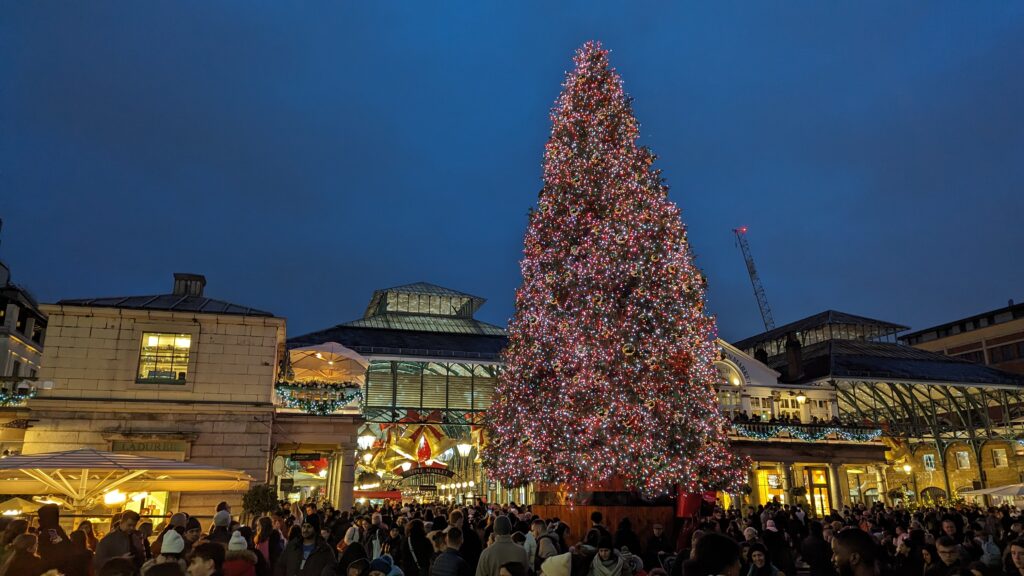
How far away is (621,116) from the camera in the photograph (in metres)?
19.5

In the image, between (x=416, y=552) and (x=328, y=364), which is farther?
(x=328, y=364)

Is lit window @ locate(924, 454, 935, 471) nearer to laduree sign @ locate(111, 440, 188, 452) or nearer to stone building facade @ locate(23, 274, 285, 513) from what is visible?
stone building facade @ locate(23, 274, 285, 513)

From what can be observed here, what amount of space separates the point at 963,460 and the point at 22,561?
1769 inches

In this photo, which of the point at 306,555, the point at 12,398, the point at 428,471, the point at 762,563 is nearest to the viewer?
the point at 762,563

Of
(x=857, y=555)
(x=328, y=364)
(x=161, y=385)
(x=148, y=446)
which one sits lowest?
(x=857, y=555)

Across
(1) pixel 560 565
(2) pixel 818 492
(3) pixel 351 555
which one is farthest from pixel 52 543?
(2) pixel 818 492

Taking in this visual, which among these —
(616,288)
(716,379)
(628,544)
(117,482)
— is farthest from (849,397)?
(117,482)

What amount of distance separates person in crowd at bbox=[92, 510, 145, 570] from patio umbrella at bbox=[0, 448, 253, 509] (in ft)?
11.9

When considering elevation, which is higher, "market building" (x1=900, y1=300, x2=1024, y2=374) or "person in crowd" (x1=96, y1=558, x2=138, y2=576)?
"market building" (x1=900, y1=300, x2=1024, y2=374)

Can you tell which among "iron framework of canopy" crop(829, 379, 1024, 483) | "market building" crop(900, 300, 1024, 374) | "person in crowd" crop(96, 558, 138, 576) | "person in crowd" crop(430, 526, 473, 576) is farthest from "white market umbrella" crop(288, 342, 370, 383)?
"market building" crop(900, 300, 1024, 374)

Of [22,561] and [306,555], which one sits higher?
[22,561]

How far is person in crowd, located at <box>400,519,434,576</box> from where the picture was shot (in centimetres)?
1001

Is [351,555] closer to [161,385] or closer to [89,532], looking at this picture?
[89,532]

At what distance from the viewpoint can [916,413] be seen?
116 ft
